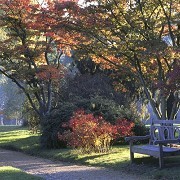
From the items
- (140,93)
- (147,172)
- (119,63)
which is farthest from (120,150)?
(140,93)

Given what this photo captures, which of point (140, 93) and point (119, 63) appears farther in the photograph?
point (140, 93)

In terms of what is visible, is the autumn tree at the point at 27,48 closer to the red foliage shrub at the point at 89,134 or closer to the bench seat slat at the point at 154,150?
the red foliage shrub at the point at 89,134

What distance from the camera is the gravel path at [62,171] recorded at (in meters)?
9.41

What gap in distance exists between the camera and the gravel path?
941 cm

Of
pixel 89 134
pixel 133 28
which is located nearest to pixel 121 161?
A: pixel 89 134

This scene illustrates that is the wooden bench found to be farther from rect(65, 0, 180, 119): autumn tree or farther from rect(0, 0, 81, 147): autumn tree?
rect(0, 0, 81, 147): autumn tree

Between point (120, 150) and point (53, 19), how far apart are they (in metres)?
5.55

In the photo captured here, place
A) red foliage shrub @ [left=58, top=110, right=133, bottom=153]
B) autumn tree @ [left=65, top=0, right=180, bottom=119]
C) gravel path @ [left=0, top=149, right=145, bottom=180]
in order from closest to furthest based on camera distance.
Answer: gravel path @ [left=0, top=149, right=145, bottom=180]
autumn tree @ [left=65, top=0, right=180, bottom=119]
red foliage shrub @ [left=58, top=110, right=133, bottom=153]

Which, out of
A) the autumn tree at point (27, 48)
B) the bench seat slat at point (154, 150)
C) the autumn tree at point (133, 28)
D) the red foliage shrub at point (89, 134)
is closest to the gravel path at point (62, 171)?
the bench seat slat at point (154, 150)

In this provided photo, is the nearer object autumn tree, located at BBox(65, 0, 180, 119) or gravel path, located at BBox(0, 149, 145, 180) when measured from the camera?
gravel path, located at BBox(0, 149, 145, 180)

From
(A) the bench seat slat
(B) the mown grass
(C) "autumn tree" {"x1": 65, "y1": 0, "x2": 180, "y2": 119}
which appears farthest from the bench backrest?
(B) the mown grass

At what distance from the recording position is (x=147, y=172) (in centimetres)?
935

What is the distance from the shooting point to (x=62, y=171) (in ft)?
34.8

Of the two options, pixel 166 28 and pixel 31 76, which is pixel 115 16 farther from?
pixel 31 76
